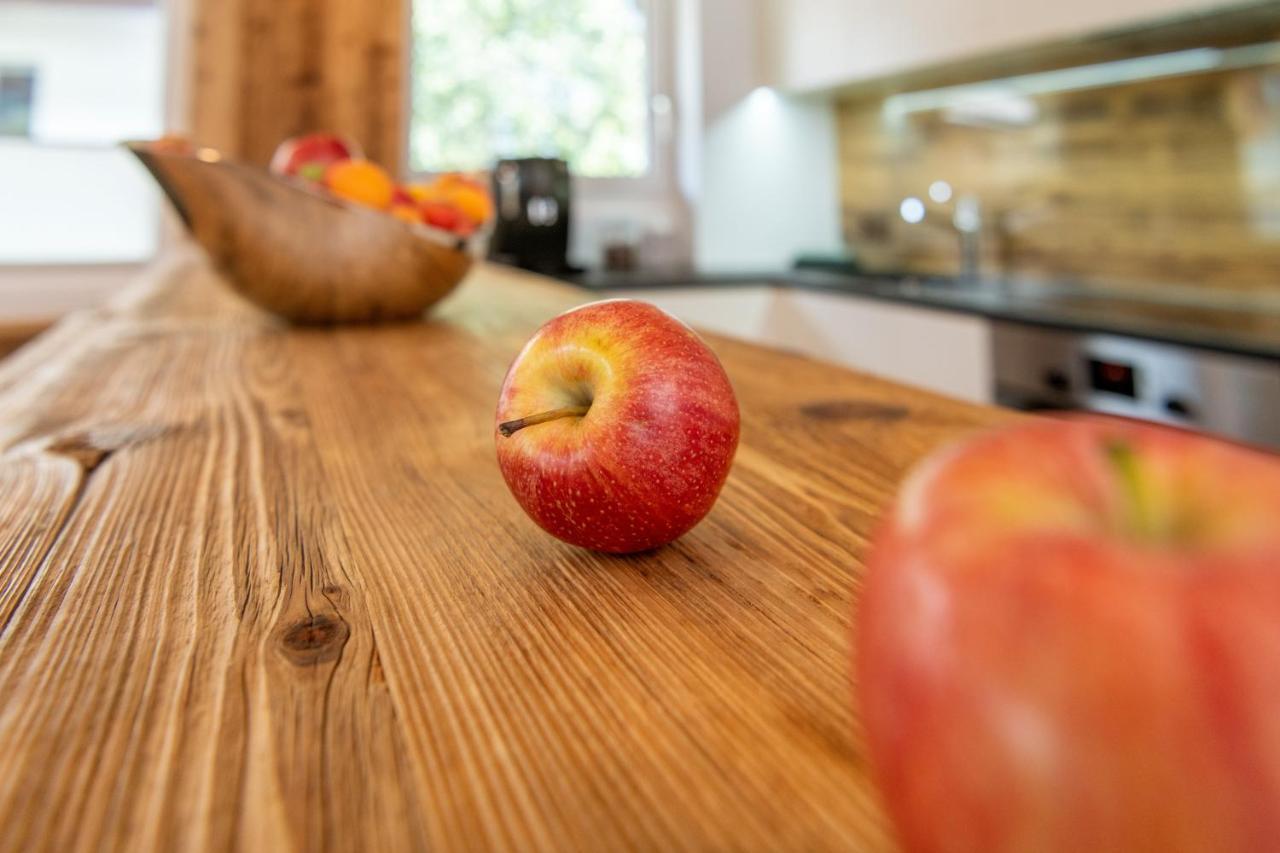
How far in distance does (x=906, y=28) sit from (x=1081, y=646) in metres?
2.61

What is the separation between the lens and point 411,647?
32cm

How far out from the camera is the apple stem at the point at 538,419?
1.30 feet

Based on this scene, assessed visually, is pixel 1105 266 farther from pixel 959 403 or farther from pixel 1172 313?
pixel 959 403

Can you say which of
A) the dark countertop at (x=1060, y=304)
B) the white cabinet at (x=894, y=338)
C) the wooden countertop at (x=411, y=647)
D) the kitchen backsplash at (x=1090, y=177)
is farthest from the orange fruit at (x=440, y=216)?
the kitchen backsplash at (x=1090, y=177)

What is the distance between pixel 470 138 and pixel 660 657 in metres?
3.32

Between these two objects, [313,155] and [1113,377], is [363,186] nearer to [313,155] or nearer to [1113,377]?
[313,155]

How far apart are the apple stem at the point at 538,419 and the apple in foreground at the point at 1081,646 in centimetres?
23

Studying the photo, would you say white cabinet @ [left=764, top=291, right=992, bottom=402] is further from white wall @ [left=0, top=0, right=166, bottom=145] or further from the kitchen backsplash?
white wall @ [left=0, top=0, right=166, bottom=145]

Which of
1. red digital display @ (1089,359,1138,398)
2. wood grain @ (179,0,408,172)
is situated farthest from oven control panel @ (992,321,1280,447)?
wood grain @ (179,0,408,172)

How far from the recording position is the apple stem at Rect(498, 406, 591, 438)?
396mm

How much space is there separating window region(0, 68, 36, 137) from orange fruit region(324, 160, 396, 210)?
243 cm

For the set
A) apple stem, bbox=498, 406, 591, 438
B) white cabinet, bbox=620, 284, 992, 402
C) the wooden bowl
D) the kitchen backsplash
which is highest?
apple stem, bbox=498, 406, 591, 438

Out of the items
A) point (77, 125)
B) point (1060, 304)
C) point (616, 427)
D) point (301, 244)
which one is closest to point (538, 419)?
point (616, 427)

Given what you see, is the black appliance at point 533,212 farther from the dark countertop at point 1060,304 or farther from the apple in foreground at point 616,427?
the apple in foreground at point 616,427
